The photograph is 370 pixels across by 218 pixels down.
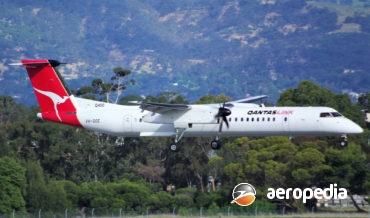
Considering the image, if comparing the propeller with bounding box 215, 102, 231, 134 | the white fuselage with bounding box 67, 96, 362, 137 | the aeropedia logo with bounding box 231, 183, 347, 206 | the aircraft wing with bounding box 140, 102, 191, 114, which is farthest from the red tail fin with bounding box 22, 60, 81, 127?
the aeropedia logo with bounding box 231, 183, 347, 206

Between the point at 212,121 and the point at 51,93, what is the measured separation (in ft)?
27.2

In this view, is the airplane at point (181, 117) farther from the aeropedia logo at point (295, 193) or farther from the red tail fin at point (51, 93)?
the aeropedia logo at point (295, 193)

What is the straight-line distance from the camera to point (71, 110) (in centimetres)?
4666

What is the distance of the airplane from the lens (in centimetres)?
4288

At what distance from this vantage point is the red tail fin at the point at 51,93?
46.6 m

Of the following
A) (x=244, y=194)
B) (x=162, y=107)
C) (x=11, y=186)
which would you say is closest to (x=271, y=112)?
(x=162, y=107)

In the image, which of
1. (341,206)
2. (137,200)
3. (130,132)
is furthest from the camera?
(137,200)

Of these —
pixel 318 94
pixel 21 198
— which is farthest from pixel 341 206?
pixel 318 94

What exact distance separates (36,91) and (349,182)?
19.7m

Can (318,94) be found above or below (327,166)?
above

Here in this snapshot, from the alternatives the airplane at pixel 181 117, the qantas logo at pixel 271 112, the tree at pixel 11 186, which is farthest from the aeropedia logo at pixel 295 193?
the tree at pixel 11 186

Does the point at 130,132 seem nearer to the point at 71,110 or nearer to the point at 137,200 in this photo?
the point at 71,110

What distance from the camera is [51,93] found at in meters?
46.8

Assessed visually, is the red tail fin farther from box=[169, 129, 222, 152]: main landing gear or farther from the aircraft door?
box=[169, 129, 222, 152]: main landing gear
